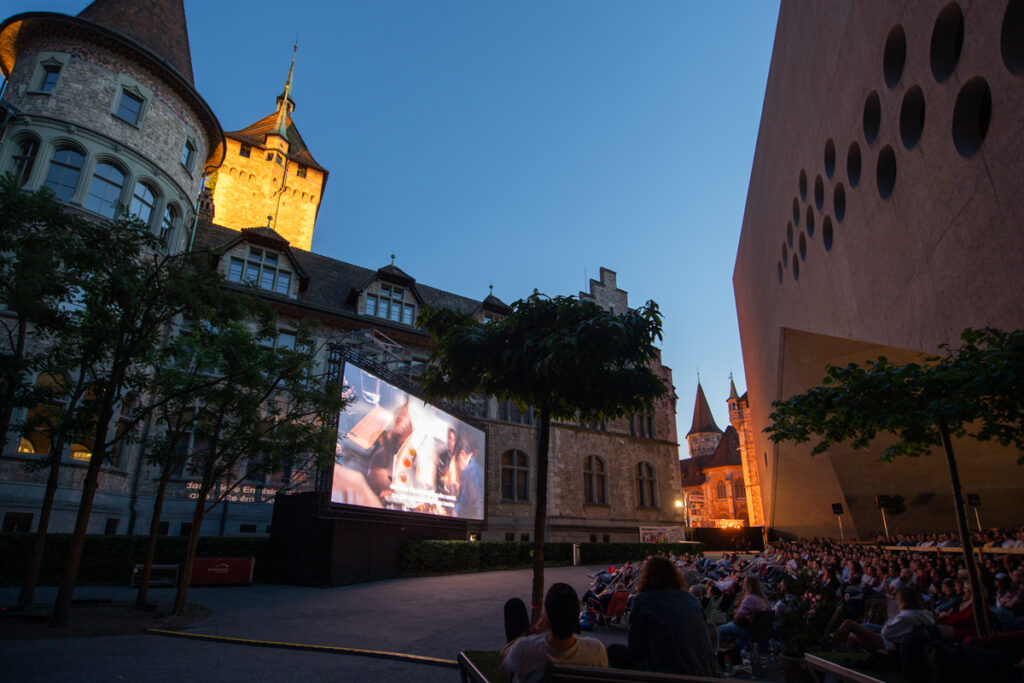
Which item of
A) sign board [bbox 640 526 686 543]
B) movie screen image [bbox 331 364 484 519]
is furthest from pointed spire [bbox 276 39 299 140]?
sign board [bbox 640 526 686 543]

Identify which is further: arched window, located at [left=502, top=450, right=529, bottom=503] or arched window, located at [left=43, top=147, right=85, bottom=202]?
arched window, located at [left=502, top=450, right=529, bottom=503]

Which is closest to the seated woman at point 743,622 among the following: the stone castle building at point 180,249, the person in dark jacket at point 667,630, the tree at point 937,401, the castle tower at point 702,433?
the tree at point 937,401

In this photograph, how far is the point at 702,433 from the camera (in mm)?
84500

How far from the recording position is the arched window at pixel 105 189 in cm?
1902

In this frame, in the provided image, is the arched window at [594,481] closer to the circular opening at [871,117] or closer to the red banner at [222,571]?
the red banner at [222,571]

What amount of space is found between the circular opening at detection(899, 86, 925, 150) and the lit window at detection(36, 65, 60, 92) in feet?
81.5

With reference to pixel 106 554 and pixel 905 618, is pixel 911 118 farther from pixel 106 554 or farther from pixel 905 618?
pixel 106 554

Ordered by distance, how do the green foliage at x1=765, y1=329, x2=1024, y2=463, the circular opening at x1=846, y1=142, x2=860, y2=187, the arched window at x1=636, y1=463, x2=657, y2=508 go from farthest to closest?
the arched window at x1=636, y1=463, x2=657, y2=508
the circular opening at x1=846, y1=142, x2=860, y2=187
the green foliage at x1=765, y1=329, x2=1024, y2=463

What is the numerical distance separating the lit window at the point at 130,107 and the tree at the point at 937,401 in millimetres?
23829

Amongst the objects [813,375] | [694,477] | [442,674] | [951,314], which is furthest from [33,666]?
[694,477]

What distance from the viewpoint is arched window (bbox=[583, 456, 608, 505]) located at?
3194cm

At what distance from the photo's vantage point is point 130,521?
730 inches

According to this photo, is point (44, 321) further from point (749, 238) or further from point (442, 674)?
point (749, 238)

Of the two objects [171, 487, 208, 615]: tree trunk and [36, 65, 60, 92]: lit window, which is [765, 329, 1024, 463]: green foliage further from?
[36, 65, 60, 92]: lit window
